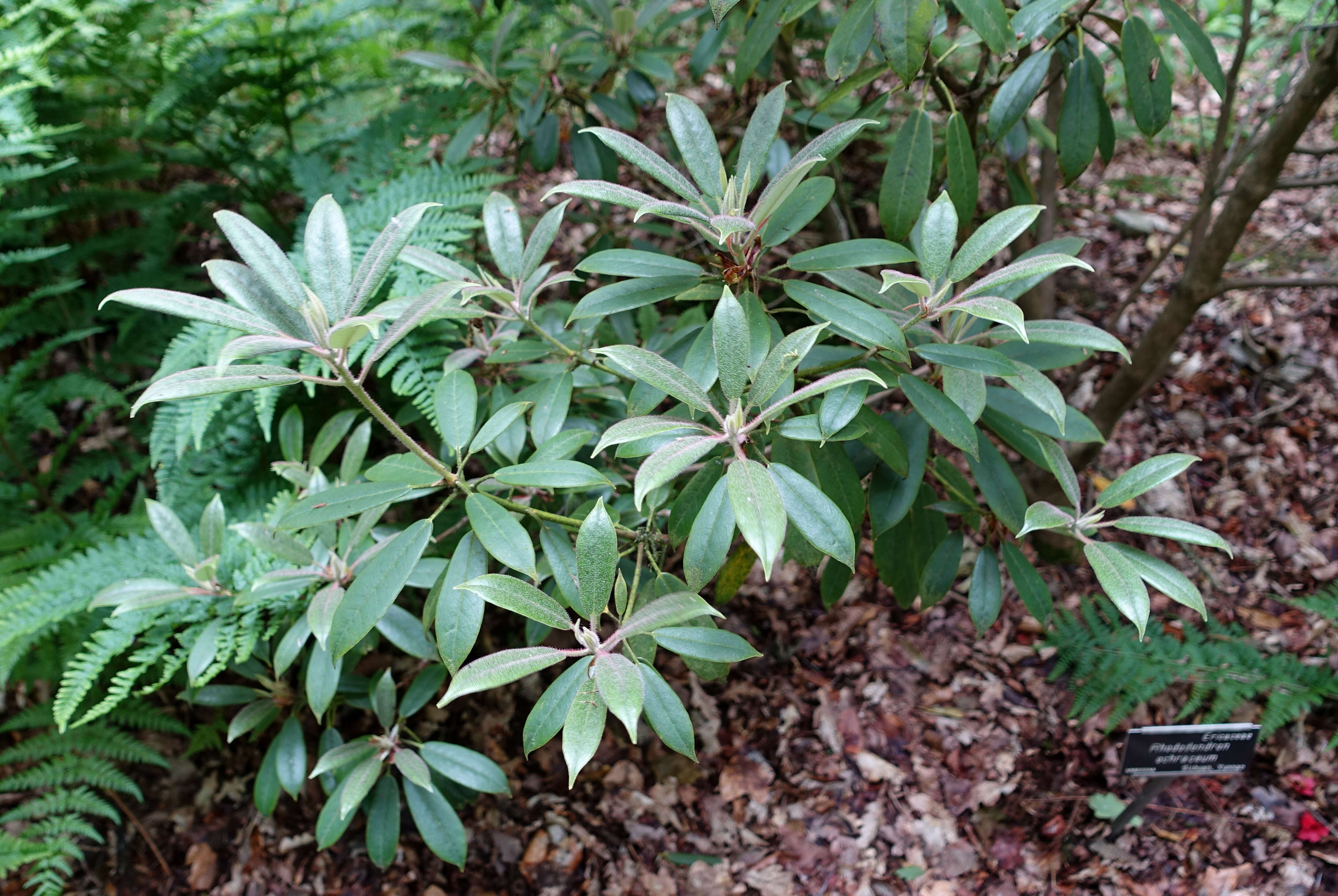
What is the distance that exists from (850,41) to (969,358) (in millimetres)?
577

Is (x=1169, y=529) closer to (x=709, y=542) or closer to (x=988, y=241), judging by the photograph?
(x=988, y=241)

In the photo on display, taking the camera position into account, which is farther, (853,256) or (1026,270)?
(853,256)

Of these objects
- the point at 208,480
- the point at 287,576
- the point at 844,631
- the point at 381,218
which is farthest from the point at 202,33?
the point at 844,631

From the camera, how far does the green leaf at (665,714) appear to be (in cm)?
103

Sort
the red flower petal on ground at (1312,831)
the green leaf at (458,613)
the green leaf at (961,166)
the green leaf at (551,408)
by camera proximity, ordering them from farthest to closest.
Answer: the red flower petal on ground at (1312,831) → the green leaf at (961,166) → the green leaf at (551,408) → the green leaf at (458,613)

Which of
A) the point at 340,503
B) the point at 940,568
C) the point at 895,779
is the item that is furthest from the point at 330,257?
the point at 895,779

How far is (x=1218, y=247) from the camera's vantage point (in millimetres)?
1728

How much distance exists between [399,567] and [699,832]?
124 cm

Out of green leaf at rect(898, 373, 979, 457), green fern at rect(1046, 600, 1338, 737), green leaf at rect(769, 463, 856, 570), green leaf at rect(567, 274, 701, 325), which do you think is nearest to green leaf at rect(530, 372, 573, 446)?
green leaf at rect(567, 274, 701, 325)

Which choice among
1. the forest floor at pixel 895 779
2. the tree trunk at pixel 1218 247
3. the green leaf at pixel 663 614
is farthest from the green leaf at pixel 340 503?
the tree trunk at pixel 1218 247

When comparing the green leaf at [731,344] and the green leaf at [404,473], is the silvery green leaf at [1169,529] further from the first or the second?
the green leaf at [404,473]

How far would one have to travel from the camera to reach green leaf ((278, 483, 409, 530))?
3.34 feet

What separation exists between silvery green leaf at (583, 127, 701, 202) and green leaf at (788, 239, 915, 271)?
186 mm

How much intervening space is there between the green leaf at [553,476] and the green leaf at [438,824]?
784 mm
